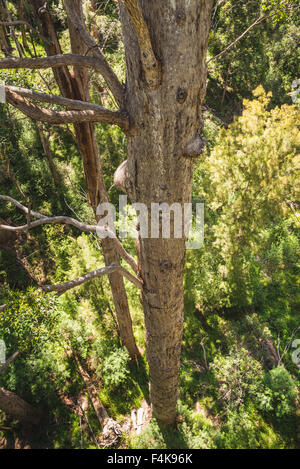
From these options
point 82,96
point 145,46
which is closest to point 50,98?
point 145,46

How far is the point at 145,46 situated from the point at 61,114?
1.64 feet

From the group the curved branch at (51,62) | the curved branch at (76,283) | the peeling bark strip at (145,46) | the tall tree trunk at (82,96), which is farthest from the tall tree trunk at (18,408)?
the peeling bark strip at (145,46)

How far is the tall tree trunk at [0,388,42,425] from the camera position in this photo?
4.44 metres

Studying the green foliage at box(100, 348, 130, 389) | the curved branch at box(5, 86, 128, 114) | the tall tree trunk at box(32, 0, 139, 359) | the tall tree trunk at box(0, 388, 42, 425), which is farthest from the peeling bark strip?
the tall tree trunk at box(0, 388, 42, 425)

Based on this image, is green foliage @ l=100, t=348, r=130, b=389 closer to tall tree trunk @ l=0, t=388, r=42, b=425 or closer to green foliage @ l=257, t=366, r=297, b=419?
tall tree trunk @ l=0, t=388, r=42, b=425

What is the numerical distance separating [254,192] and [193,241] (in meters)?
1.65

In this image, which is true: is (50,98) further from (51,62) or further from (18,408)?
(18,408)

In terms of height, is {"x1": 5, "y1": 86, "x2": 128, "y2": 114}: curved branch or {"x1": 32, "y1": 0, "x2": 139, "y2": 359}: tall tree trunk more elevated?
{"x1": 32, "y1": 0, "x2": 139, "y2": 359}: tall tree trunk

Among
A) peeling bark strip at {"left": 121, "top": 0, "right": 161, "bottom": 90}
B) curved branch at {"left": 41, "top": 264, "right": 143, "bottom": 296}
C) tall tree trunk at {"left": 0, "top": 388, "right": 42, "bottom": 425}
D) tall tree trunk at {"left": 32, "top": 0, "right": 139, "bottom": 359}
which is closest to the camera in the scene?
peeling bark strip at {"left": 121, "top": 0, "right": 161, "bottom": 90}

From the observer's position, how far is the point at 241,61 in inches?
406

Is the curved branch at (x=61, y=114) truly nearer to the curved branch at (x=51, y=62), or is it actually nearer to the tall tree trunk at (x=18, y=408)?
the curved branch at (x=51, y=62)

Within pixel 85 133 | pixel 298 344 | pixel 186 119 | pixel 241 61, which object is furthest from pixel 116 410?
pixel 241 61

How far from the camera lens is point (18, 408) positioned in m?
4.59

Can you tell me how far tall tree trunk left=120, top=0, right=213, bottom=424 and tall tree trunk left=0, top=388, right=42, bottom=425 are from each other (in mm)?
4271
